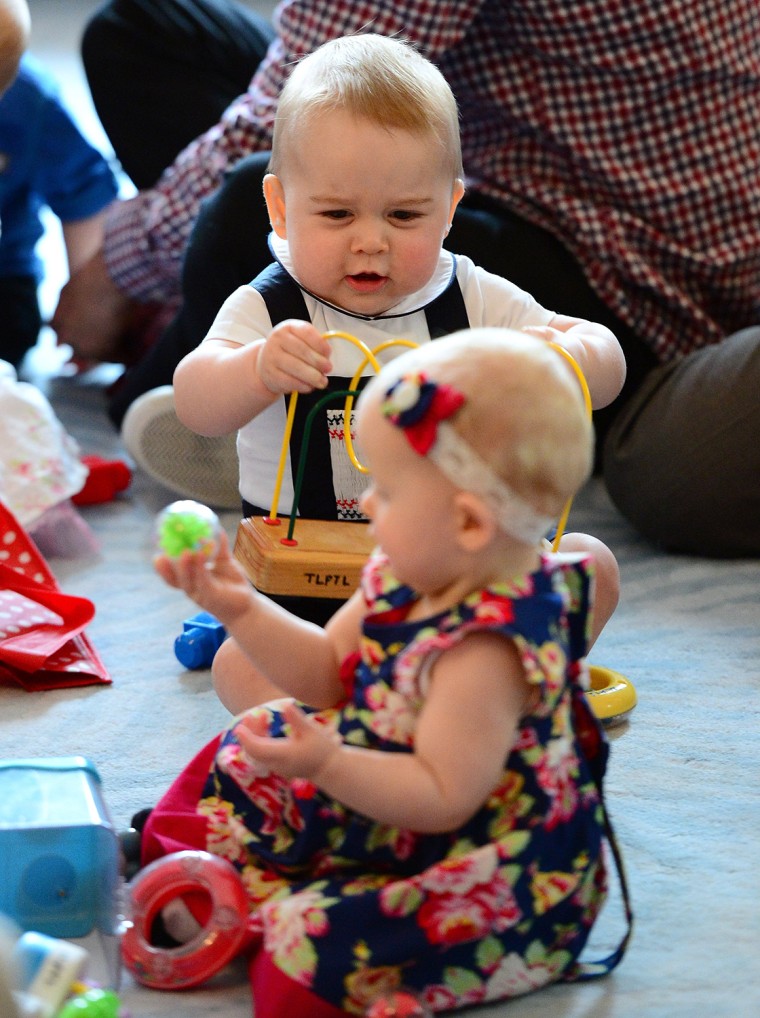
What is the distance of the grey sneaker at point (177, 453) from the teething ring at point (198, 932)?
2.86 ft

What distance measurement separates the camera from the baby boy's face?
1.05 meters

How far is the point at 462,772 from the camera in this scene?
73 cm

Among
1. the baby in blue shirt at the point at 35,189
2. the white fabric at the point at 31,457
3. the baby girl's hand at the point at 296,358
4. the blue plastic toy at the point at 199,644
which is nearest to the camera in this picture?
the baby girl's hand at the point at 296,358

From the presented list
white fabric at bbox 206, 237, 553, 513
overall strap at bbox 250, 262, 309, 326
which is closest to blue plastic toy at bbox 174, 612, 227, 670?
white fabric at bbox 206, 237, 553, 513

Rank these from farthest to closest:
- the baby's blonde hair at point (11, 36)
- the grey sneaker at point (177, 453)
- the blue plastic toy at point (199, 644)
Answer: the grey sneaker at point (177, 453) → the baby's blonde hair at point (11, 36) → the blue plastic toy at point (199, 644)

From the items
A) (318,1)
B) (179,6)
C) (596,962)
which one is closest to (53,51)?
(179,6)

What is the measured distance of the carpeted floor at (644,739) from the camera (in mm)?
827

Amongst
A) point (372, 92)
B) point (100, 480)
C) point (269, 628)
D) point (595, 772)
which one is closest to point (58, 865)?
point (269, 628)

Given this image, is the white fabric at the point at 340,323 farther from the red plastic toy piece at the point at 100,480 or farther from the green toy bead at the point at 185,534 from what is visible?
the red plastic toy piece at the point at 100,480

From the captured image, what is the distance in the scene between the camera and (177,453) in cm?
168

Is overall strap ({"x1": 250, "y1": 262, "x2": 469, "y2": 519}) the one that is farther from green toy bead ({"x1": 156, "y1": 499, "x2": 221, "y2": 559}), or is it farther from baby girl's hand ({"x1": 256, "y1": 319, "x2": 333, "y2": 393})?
green toy bead ({"x1": 156, "y1": 499, "x2": 221, "y2": 559})

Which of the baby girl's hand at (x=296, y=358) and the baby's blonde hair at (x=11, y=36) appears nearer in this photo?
the baby girl's hand at (x=296, y=358)

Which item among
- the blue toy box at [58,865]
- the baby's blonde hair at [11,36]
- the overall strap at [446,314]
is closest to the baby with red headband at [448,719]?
the blue toy box at [58,865]

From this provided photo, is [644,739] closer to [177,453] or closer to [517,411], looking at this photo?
[517,411]
